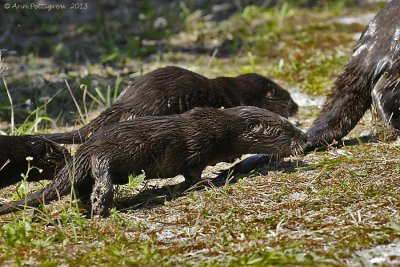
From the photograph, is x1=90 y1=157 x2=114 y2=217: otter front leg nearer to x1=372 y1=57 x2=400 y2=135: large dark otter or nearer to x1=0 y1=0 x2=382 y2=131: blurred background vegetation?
x1=372 y1=57 x2=400 y2=135: large dark otter

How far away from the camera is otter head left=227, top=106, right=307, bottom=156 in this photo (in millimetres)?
5074

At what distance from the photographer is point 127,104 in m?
5.56

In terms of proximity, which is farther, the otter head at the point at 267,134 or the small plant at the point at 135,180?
the otter head at the point at 267,134

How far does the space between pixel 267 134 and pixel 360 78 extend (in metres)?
0.84

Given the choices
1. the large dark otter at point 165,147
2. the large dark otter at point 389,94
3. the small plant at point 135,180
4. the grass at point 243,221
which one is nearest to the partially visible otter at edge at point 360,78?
the large dark otter at point 389,94

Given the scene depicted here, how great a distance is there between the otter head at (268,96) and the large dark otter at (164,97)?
5.2 inches

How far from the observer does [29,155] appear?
15.3 ft

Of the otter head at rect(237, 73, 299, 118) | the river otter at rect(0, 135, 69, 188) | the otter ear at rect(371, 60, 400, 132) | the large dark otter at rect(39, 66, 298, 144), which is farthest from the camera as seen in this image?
the otter head at rect(237, 73, 299, 118)

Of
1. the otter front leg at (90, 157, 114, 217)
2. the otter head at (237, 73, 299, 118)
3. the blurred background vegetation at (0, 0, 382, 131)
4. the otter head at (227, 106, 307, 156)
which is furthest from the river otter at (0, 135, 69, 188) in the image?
the otter head at (237, 73, 299, 118)

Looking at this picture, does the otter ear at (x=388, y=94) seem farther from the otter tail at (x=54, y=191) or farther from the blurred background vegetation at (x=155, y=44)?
the otter tail at (x=54, y=191)

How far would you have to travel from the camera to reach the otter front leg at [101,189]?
427cm

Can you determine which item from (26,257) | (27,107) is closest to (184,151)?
(26,257)

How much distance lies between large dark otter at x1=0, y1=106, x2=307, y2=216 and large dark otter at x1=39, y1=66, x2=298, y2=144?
62cm

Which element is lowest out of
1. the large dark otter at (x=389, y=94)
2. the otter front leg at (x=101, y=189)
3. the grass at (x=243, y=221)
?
the grass at (x=243, y=221)
